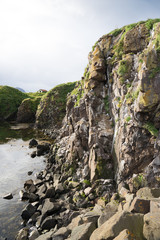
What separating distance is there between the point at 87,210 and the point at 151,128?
10974 millimetres

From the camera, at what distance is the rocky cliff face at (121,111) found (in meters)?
16.3

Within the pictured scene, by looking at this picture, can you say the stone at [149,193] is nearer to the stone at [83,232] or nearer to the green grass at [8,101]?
the stone at [83,232]

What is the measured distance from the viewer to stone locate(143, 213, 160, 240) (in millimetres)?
8602

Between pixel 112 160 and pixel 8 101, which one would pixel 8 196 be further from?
pixel 8 101

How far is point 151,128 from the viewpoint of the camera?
16188 mm

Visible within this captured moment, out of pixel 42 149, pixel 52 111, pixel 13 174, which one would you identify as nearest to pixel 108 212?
pixel 13 174

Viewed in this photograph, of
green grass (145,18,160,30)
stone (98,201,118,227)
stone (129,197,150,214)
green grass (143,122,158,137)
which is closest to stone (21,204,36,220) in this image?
stone (98,201,118,227)

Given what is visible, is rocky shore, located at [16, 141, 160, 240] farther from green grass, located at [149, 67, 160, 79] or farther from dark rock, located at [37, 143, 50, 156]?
dark rock, located at [37, 143, 50, 156]

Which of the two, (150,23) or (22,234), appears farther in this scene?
(150,23)

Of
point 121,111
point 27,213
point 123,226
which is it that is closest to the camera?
point 123,226

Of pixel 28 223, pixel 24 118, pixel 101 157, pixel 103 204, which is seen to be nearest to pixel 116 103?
pixel 101 157

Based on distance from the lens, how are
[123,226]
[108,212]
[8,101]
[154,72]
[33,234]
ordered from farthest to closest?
[8,101] < [154,72] < [33,234] < [108,212] < [123,226]

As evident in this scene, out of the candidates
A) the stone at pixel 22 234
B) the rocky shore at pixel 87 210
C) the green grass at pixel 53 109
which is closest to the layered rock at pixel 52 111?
the green grass at pixel 53 109

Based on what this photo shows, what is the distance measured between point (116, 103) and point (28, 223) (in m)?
18.1
